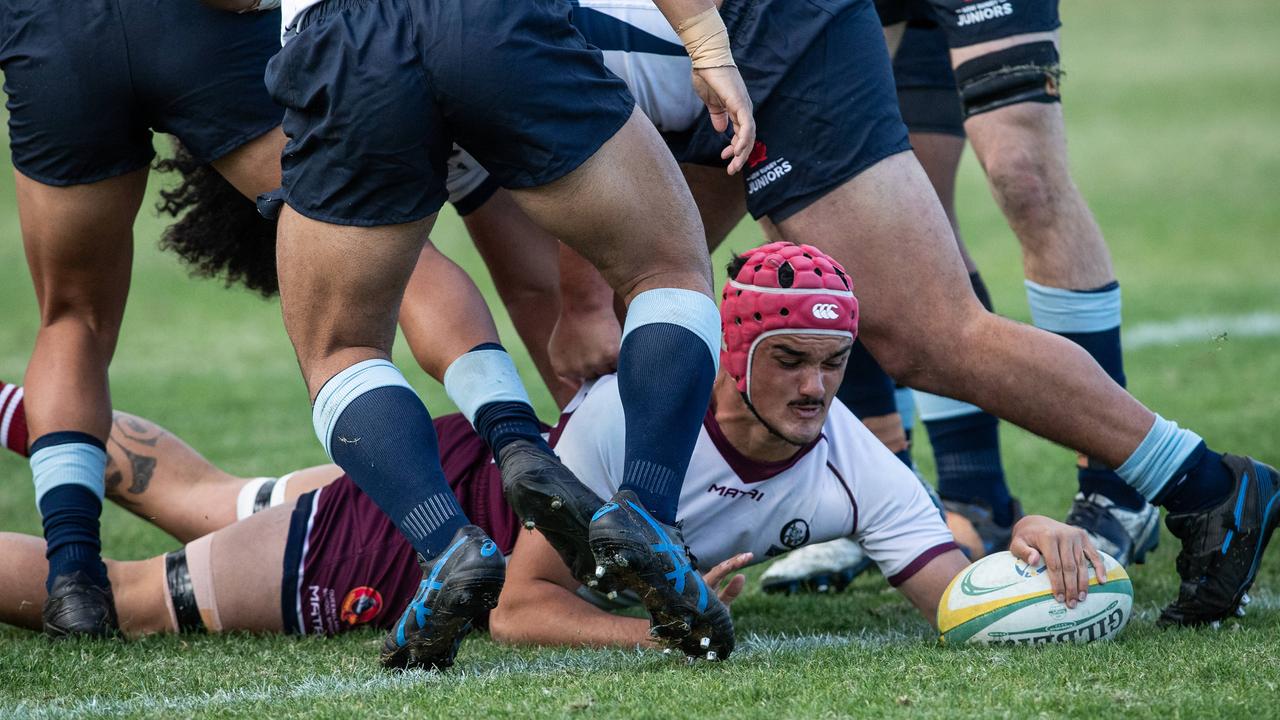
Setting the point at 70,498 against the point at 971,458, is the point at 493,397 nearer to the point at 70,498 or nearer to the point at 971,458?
the point at 70,498

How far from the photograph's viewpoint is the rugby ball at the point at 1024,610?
353 centimetres

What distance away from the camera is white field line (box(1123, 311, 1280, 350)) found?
9.80 meters

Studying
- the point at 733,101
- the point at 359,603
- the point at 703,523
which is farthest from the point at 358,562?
the point at 733,101

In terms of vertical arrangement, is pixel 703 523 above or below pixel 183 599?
above

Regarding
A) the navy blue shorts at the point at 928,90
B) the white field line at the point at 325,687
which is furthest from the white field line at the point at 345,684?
the navy blue shorts at the point at 928,90

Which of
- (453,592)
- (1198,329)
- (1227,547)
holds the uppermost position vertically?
(453,592)

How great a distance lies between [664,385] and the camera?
3092mm

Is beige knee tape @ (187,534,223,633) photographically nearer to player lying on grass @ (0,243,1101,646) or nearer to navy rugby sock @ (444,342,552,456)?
player lying on grass @ (0,243,1101,646)

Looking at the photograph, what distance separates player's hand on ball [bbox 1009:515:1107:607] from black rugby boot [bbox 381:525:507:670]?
1.36 m

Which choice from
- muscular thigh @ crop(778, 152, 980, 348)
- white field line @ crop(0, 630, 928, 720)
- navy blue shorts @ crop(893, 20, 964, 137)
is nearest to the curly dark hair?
white field line @ crop(0, 630, 928, 720)

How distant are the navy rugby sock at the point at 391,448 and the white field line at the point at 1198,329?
752 cm

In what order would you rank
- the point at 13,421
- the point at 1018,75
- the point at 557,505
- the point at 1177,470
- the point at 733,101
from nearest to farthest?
the point at 557,505 < the point at 733,101 < the point at 1177,470 < the point at 1018,75 < the point at 13,421

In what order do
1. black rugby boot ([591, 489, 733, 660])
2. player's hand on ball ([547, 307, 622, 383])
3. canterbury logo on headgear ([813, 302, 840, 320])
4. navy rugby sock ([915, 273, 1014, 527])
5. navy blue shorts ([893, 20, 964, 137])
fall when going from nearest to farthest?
black rugby boot ([591, 489, 733, 660])
canterbury logo on headgear ([813, 302, 840, 320])
player's hand on ball ([547, 307, 622, 383])
navy rugby sock ([915, 273, 1014, 527])
navy blue shorts ([893, 20, 964, 137])

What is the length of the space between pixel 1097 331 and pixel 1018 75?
82 cm
